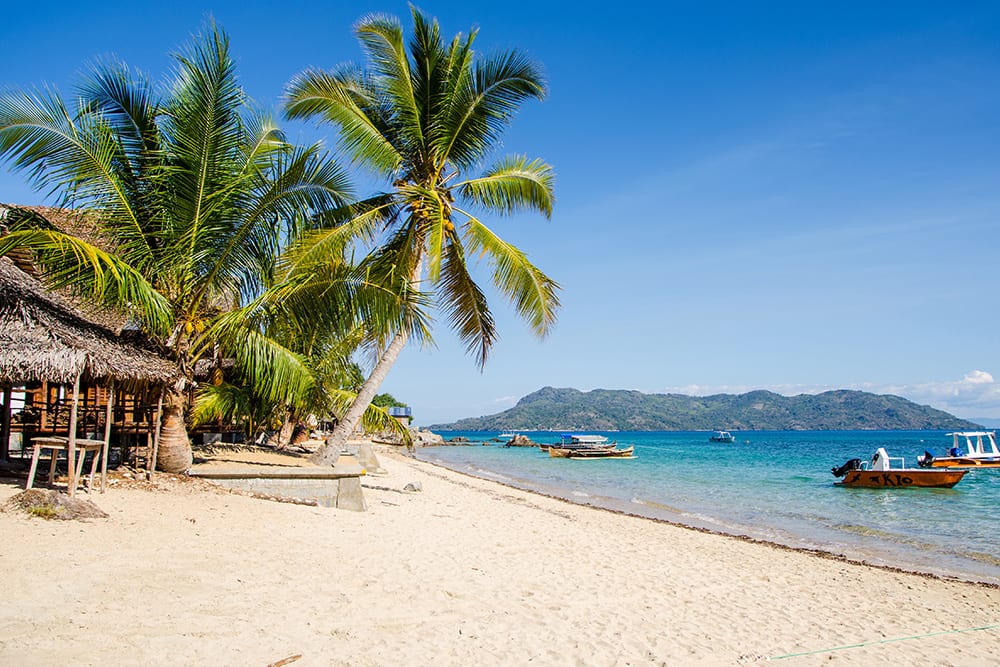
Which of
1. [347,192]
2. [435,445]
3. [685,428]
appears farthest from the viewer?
[685,428]

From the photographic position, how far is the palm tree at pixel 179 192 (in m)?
8.57

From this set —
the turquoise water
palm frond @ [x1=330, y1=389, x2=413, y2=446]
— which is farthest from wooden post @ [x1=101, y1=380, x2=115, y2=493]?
the turquoise water

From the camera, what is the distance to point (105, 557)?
558 centimetres

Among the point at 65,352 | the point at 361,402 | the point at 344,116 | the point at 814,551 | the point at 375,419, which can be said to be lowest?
the point at 814,551

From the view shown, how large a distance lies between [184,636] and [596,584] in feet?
13.3

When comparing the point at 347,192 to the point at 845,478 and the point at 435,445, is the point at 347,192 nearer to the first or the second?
the point at 845,478

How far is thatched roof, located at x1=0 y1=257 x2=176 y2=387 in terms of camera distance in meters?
7.27

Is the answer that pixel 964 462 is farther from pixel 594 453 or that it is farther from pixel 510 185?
pixel 510 185

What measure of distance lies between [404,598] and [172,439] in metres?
5.32

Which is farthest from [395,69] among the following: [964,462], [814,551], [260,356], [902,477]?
[964,462]

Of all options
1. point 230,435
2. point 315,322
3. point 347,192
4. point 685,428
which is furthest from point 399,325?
point 685,428

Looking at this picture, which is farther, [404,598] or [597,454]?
[597,454]

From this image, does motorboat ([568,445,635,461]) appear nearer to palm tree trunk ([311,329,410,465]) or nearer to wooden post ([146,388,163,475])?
palm tree trunk ([311,329,410,465])

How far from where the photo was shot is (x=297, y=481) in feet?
30.7
